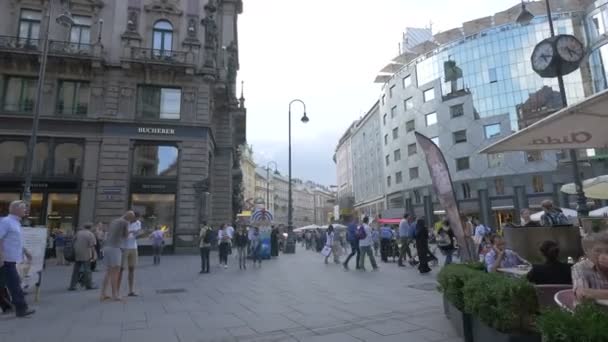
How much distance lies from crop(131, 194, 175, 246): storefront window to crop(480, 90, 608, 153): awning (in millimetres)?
20921

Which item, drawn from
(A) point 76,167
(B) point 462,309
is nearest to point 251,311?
(B) point 462,309

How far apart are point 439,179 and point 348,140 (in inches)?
3346

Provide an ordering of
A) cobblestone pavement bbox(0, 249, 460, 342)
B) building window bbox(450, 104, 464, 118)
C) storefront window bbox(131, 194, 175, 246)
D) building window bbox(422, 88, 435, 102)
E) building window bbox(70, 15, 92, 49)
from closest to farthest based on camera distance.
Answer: cobblestone pavement bbox(0, 249, 460, 342) < storefront window bbox(131, 194, 175, 246) < building window bbox(70, 15, 92, 49) < building window bbox(450, 104, 464, 118) < building window bbox(422, 88, 435, 102)

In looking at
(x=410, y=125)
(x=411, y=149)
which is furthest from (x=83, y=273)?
(x=410, y=125)

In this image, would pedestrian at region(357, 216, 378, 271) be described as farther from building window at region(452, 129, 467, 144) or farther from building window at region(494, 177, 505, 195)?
building window at region(452, 129, 467, 144)

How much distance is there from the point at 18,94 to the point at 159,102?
326 inches

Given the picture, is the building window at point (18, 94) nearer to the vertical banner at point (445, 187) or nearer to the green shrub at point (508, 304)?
the vertical banner at point (445, 187)

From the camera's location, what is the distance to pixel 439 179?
623 cm

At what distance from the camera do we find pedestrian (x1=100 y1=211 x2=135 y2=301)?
827 cm

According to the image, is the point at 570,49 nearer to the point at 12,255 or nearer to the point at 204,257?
A: the point at 12,255

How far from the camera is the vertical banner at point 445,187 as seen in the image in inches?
239

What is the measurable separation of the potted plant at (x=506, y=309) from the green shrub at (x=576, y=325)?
91 cm

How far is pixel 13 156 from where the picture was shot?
73.5 feet

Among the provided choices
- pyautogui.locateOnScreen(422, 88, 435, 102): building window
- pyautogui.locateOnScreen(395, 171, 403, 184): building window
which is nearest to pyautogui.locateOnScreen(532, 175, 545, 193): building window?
pyautogui.locateOnScreen(422, 88, 435, 102): building window
